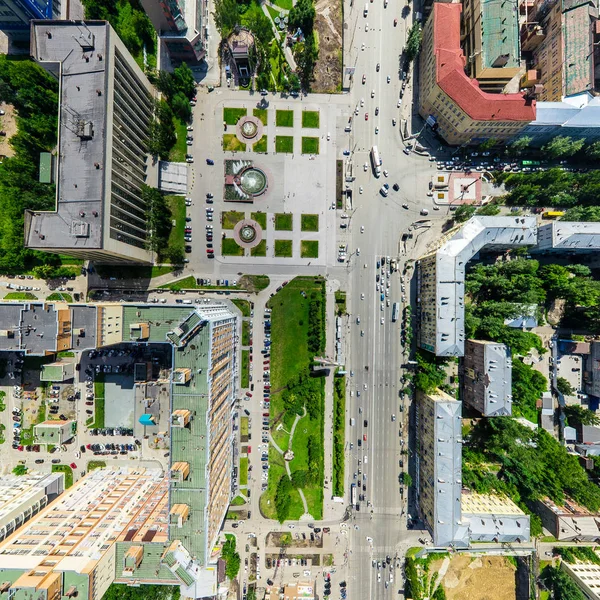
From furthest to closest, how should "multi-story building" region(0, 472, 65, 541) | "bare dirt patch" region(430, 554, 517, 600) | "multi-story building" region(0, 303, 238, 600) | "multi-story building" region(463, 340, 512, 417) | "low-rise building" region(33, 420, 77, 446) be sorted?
1. "bare dirt patch" region(430, 554, 517, 600)
2. "low-rise building" region(33, 420, 77, 446)
3. "multi-story building" region(463, 340, 512, 417)
4. "multi-story building" region(0, 472, 65, 541)
5. "multi-story building" region(0, 303, 238, 600)

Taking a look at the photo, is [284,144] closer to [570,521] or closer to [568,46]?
[568,46]

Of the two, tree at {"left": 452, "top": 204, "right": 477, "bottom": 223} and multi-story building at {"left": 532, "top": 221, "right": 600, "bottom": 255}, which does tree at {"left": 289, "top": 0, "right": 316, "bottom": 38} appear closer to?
tree at {"left": 452, "top": 204, "right": 477, "bottom": 223}

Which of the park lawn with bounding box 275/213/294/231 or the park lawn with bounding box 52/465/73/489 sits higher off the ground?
the park lawn with bounding box 275/213/294/231

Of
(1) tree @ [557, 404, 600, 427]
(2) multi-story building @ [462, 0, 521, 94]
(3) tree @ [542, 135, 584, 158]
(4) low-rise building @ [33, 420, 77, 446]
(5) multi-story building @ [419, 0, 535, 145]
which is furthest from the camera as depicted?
(1) tree @ [557, 404, 600, 427]

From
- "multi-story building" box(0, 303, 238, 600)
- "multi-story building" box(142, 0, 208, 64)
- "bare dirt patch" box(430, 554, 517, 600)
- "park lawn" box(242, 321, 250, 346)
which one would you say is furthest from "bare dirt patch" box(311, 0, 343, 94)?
"bare dirt patch" box(430, 554, 517, 600)

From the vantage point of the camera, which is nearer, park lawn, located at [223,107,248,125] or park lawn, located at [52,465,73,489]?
park lawn, located at [52,465,73,489]

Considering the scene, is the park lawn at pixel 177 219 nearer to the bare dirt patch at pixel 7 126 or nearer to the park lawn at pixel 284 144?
the park lawn at pixel 284 144

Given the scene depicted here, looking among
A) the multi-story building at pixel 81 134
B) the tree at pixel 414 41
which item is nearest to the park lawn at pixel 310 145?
the tree at pixel 414 41
